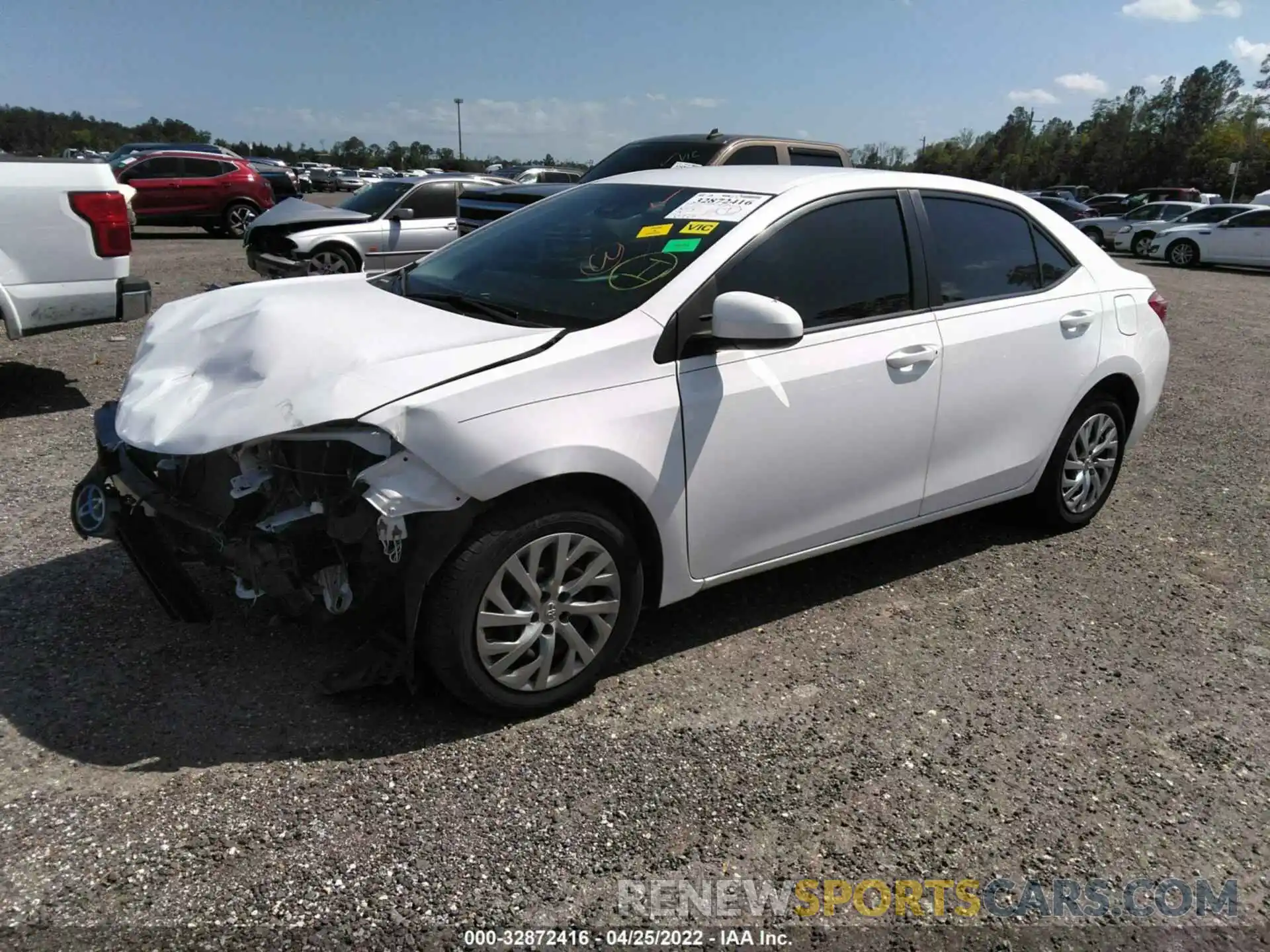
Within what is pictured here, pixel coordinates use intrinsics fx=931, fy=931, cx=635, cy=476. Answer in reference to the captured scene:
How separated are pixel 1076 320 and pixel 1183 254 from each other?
21940 mm

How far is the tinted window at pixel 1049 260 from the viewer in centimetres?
432

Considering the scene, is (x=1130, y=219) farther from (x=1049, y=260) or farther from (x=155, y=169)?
(x=1049, y=260)

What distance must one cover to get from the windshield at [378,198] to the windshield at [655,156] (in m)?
3.54

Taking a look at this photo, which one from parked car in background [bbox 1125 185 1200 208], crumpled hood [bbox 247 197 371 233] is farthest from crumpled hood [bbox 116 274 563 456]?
parked car in background [bbox 1125 185 1200 208]

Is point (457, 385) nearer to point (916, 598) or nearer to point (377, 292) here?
point (377, 292)

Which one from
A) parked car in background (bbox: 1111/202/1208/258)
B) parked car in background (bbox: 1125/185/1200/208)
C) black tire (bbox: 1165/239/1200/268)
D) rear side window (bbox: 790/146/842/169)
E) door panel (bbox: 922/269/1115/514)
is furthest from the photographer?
parked car in background (bbox: 1125/185/1200/208)

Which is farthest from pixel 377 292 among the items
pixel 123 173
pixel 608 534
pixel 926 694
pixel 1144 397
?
pixel 123 173

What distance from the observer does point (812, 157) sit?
9.82 metres

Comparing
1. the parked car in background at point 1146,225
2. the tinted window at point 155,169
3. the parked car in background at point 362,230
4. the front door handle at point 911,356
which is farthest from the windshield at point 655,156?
the parked car in background at point 1146,225

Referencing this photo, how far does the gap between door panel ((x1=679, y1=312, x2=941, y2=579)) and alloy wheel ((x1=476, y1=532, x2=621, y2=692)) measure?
393 millimetres

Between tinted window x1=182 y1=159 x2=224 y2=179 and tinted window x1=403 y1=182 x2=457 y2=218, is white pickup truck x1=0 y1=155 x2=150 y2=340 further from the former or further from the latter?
tinted window x1=182 y1=159 x2=224 y2=179

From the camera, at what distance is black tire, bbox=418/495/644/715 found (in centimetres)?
273

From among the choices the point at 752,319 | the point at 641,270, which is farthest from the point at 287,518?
the point at 752,319

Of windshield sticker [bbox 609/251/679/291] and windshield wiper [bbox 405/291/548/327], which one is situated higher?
windshield sticker [bbox 609/251/679/291]
